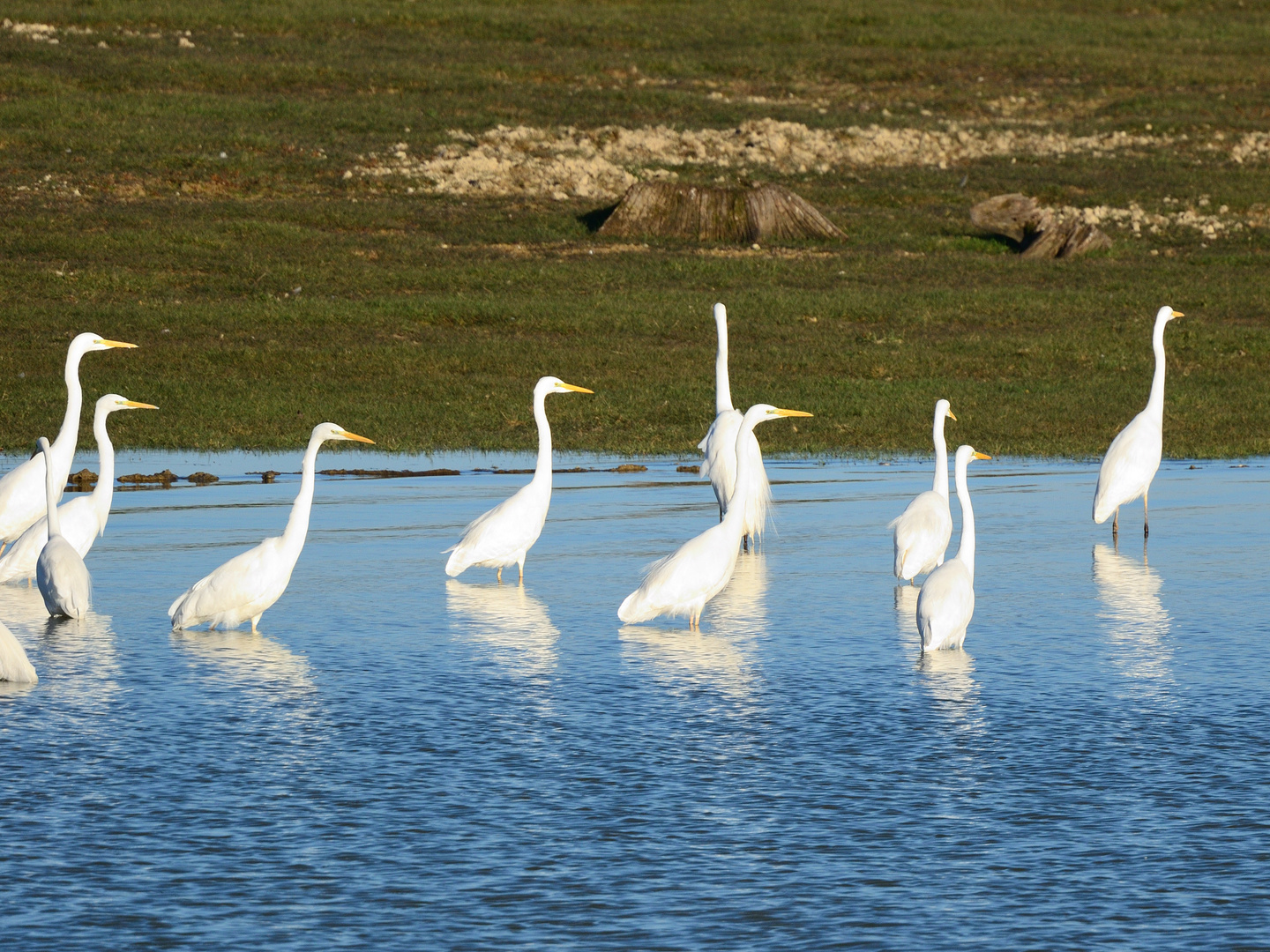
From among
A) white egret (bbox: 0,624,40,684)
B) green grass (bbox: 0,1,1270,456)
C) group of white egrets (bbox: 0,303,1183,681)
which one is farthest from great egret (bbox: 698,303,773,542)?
white egret (bbox: 0,624,40,684)

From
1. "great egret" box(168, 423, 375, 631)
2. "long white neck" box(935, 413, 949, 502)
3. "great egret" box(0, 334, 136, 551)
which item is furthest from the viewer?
"great egret" box(0, 334, 136, 551)

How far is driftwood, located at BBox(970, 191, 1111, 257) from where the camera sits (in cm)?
3647

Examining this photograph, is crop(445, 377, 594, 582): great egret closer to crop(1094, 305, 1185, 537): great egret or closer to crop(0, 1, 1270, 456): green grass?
crop(1094, 305, 1185, 537): great egret

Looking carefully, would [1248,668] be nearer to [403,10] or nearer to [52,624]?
[52,624]

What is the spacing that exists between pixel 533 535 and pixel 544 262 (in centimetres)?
2141

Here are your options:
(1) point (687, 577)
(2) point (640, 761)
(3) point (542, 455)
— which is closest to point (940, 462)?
(3) point (542, 455)

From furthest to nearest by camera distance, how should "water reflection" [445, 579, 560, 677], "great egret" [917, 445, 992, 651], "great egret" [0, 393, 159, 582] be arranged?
"great egret" [0, 393, 159, 582] < "water reflection" [445, 579, 560, 677] < "great egret" [917, 445, 992, 651]

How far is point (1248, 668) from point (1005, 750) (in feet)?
7.68

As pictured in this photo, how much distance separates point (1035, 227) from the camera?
Result: 37156 millimetres

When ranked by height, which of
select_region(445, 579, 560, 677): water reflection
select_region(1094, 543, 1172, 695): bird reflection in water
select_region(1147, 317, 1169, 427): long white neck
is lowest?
select_region(1094, 543, 1172, 695): bird reflection in water

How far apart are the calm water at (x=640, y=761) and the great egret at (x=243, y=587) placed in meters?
0.26

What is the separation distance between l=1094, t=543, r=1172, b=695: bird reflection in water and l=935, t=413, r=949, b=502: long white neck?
124cm

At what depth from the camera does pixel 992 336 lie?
2877 centimetres

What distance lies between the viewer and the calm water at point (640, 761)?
6402mm
